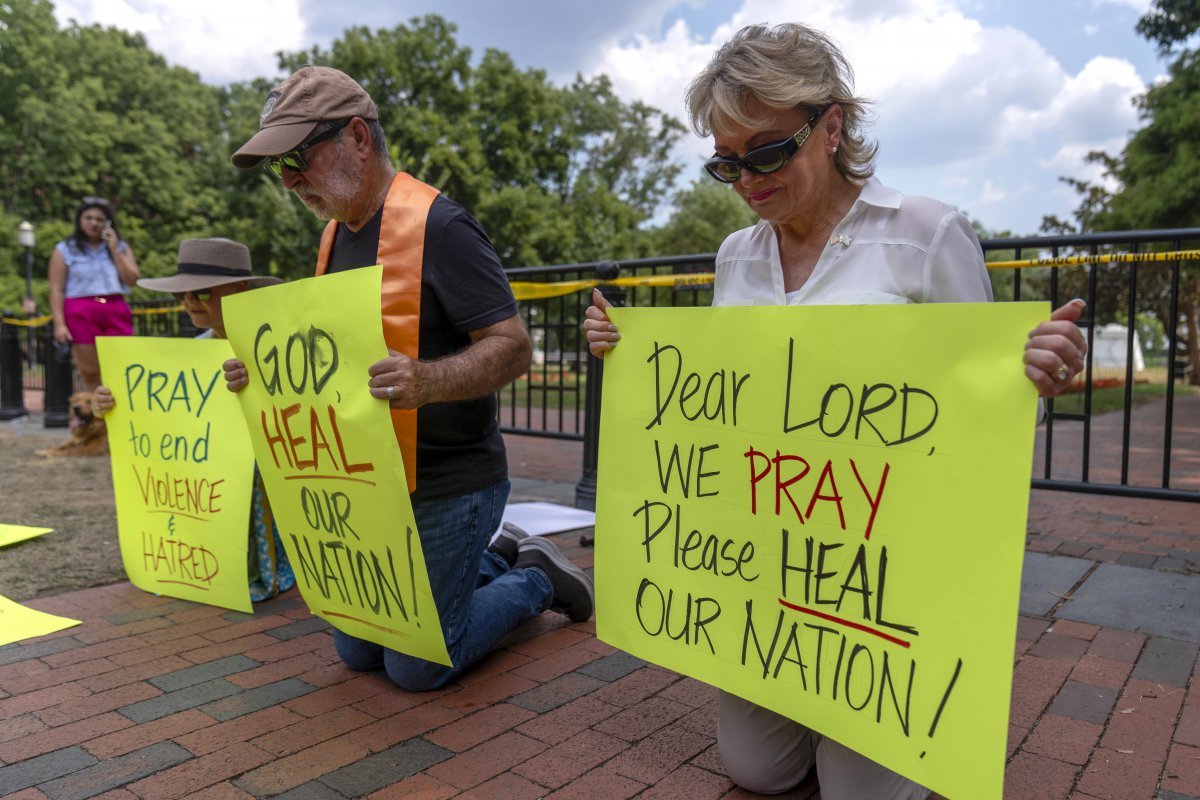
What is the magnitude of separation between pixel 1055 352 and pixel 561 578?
6.75 feet

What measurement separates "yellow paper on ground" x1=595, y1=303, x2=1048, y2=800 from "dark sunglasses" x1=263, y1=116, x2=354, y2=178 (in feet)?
3.38

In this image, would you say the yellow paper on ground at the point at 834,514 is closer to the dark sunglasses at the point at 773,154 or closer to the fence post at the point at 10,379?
the dark sunglasses at the point at 773,154

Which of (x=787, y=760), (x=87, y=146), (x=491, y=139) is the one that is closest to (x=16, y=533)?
(x=787, y=760)

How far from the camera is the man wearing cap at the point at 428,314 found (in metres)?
2.41

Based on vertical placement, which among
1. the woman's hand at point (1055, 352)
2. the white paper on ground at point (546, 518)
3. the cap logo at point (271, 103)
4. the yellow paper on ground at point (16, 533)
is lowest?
the yellow paper on ground at point (16, 533)

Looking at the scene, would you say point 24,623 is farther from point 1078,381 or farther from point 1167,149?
point 1167,149

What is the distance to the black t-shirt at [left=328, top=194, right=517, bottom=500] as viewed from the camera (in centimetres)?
245

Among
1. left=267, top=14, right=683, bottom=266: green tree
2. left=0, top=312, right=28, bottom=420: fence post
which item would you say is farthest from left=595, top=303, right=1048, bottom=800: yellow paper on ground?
left=267, top=14, right=683, bottom=266: green tree

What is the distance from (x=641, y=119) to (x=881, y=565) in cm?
3746

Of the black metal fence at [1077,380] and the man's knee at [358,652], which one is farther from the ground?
the black metal fence at [1077,380]

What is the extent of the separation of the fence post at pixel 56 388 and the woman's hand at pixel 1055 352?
389 inches

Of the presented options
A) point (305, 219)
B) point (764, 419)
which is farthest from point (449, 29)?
point (764, 419)

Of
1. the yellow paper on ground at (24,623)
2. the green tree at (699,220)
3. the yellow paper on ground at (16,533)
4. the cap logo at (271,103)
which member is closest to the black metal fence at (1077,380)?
the cap logo at (271,103)

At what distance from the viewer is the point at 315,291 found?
2.35 metres
